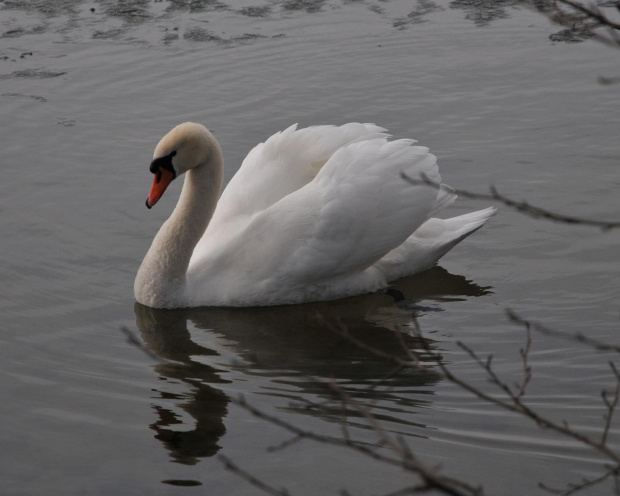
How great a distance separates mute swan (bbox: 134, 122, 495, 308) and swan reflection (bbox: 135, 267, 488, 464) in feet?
0.49

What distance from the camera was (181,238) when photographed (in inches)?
264

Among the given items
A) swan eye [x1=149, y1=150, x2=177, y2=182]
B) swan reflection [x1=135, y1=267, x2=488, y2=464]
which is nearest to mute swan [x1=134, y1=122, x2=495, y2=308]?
swan eye [x1=149, y1=150, x2=177, y2=182]

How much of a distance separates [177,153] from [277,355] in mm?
1502

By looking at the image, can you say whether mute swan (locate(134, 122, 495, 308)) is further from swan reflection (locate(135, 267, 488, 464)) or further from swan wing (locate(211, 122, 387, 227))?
swan reflection (locate(135, 267, 488, 464))

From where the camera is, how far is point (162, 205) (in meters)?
8.07

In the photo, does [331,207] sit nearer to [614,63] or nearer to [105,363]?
[105,363]

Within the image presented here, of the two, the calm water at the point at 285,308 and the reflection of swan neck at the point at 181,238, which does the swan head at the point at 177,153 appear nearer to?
the reflection of swan neck at the point at 181,238

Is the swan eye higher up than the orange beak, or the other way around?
the swan eye

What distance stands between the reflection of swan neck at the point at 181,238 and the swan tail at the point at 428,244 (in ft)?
3.96

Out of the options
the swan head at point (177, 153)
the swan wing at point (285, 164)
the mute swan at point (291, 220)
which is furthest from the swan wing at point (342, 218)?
the swan head at point (177, 153)

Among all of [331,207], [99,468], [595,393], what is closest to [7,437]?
[99,468]

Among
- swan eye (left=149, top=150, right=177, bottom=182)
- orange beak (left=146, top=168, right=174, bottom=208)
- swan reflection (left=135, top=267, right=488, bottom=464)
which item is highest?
swan eye (left=149, top=150, right=177, bottom=182)

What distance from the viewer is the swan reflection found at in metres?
5.16

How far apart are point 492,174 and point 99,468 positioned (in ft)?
14.5
